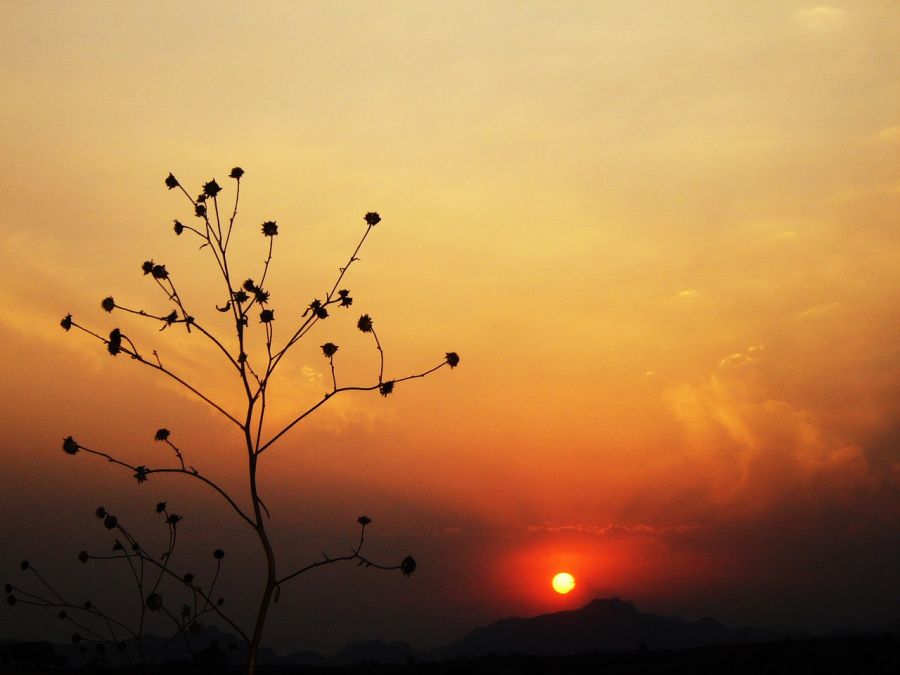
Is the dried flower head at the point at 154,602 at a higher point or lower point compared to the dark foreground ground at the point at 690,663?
lower

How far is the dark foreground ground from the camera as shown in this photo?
2970 cm

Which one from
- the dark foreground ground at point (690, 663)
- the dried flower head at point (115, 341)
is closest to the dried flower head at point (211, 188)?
the dried flower head at point (115, 341)

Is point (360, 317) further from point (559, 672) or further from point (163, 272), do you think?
point (559, 672)

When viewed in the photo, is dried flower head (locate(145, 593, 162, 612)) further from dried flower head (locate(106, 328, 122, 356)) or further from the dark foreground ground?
the dark foreground ground

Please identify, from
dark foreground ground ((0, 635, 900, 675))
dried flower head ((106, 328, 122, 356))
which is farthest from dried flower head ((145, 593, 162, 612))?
dark foreground ground ((0, 635, 900, 675))

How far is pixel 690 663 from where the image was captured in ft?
106

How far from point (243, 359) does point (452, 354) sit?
195cm

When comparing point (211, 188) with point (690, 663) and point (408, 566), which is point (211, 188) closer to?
point (408, 566)

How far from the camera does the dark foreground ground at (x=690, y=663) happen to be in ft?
97.5

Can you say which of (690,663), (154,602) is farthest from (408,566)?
(690,663)

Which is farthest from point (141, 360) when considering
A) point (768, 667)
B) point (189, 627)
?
point (768, 667)

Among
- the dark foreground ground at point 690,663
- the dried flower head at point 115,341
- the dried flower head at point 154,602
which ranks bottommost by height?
the dried flower head at point 154,602

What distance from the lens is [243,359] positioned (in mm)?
8836

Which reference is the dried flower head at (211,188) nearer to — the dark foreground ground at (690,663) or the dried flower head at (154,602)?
the dried flower head at (154,602)
